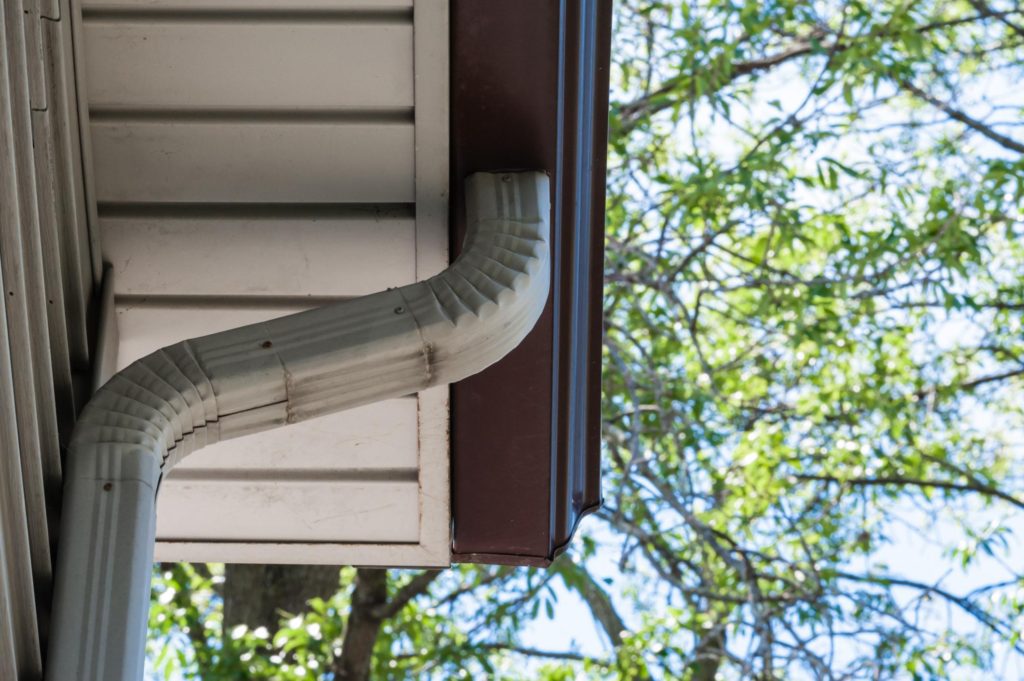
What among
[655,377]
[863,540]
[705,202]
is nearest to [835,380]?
[863,540]

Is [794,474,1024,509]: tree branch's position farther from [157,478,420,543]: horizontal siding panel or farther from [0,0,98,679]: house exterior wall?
[0,0,98,679]: house exterior wall

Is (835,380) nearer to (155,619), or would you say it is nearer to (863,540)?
(863,540)

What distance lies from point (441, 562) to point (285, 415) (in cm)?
84

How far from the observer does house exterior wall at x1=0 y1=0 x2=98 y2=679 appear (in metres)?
1.66

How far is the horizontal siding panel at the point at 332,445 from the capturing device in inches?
100

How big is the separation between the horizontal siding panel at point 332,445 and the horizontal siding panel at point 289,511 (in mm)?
46

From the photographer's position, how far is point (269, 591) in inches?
338

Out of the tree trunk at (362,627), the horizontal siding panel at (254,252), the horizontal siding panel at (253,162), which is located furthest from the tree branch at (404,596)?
the horizontal siding panel at (253,162)

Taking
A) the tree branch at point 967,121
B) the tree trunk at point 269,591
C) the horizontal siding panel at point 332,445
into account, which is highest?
the tree branch at point 967,121

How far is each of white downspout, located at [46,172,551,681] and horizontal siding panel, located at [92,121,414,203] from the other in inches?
6.8

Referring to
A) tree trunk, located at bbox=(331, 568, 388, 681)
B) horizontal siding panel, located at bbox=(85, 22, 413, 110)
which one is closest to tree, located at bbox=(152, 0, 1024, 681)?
tree trunk, located at bbox=(331, 568, 388, 681)

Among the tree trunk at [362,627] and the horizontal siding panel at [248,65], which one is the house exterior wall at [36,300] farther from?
the tree trunk at [362,627]

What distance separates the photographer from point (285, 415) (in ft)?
6.72

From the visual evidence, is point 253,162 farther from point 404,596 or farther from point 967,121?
point 967,121
